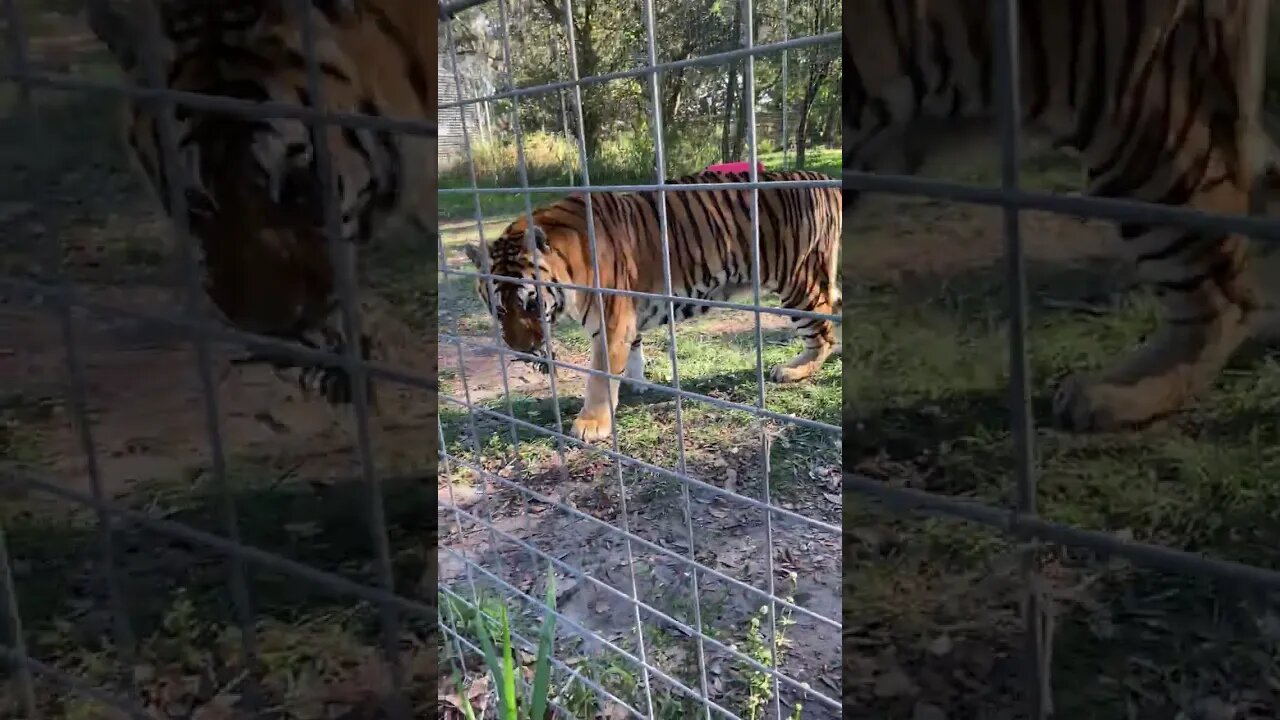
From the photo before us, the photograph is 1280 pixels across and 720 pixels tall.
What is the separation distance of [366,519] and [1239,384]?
42cm

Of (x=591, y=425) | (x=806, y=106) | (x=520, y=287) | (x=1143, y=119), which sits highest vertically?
(x=806, y=106)

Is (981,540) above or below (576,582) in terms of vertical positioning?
above

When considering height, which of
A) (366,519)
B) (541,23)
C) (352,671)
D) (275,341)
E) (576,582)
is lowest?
(576,582)

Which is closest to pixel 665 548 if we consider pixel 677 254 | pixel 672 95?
pixel 677 254

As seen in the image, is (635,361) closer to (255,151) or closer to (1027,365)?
(255,151)

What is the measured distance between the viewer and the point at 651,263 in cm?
265

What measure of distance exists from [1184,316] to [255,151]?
0.41 m

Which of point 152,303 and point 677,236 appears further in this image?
point 677,236

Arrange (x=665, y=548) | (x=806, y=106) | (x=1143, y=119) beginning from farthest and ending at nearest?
(x=806, y=106) → (x=665, y=548) → (x=1143, y=119)

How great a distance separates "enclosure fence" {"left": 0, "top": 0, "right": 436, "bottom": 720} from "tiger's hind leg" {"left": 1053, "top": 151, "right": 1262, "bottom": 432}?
0.32m

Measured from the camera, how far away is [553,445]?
2.49 metres

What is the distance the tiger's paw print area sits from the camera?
29cm

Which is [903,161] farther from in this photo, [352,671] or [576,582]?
[576,582]

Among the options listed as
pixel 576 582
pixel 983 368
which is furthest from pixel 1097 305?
pixel 576 582
